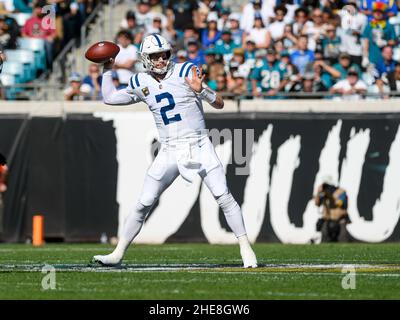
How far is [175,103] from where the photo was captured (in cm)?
1030

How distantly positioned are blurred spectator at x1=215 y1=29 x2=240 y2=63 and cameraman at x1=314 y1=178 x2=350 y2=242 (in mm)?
3445

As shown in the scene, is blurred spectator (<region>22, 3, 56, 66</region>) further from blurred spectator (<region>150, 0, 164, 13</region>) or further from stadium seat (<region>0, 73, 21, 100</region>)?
blurred spectator (<region>150, 0, 164, 13</region>)

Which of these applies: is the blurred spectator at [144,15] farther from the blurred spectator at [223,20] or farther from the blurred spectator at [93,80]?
the blurred spectator at [93,80]

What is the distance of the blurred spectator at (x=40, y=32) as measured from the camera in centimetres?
1941

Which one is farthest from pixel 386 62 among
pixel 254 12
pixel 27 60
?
pixel 27 60

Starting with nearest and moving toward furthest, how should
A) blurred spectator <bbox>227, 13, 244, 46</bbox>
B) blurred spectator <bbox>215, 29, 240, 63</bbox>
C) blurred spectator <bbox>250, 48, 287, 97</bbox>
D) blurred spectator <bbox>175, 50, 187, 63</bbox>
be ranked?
1. blurred spectator <bbox>250, 48, 287, 97</bbox>
2. blurred spectator <bbox>175, 50, 187, 63</bbox>
3. blurred spectator <bbox>215, 29, 240, 63</bbox>
4. blurred spectator <bbox>227, 13, 244, 46</bbox>

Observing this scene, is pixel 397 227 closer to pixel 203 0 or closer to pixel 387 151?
A: pixel 387 151

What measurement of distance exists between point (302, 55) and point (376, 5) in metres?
1.80

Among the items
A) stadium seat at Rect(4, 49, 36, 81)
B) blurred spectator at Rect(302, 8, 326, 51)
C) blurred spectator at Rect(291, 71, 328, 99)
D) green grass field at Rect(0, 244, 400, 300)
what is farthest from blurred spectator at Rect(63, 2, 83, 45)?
green grass field at Rect(0, 244, 400, 300)

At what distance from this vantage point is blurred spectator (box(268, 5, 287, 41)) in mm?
18897

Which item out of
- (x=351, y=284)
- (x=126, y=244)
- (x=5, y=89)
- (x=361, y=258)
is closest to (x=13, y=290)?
(x=126, y=244)

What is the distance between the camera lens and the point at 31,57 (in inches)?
762

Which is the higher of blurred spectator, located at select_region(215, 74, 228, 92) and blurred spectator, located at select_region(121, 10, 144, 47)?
blurred spectator, located at select_region(121, 10, 144, 47)

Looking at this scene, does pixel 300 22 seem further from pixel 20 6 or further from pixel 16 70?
pixel 20 6
